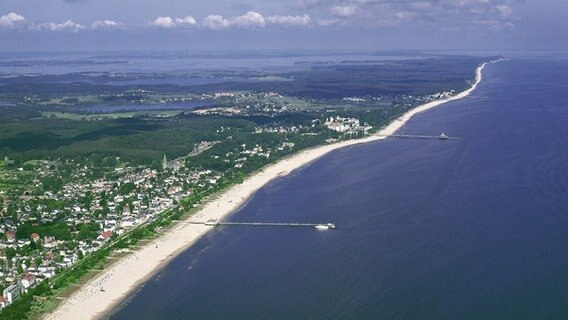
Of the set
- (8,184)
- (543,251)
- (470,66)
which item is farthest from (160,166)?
(470,66)

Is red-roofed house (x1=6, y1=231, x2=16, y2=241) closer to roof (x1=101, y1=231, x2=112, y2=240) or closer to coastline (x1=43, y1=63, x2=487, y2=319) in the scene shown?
roof (x1=101, y1=231, x2=112, y2=240)

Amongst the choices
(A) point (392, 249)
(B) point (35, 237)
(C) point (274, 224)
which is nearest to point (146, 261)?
(B) point (35, 237)

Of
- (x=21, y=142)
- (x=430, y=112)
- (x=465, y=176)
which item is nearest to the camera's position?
(x=465, y=176)

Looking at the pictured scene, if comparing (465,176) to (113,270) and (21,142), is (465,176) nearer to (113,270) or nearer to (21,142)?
(113,270)

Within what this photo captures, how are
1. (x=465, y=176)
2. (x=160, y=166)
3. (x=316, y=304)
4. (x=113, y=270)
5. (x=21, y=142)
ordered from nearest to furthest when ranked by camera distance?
(x=316, y=304) → (x=113, y=270) → (x=465, y=176) → (x=160, y=166) → (x=21, y=142)

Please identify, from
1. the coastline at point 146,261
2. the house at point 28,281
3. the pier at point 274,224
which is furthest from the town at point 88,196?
the pier at point 274,224

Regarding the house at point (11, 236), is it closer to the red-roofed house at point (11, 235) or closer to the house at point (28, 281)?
the red-roofed house at point (11, 235)

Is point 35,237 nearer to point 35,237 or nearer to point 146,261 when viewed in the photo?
point 35,237
